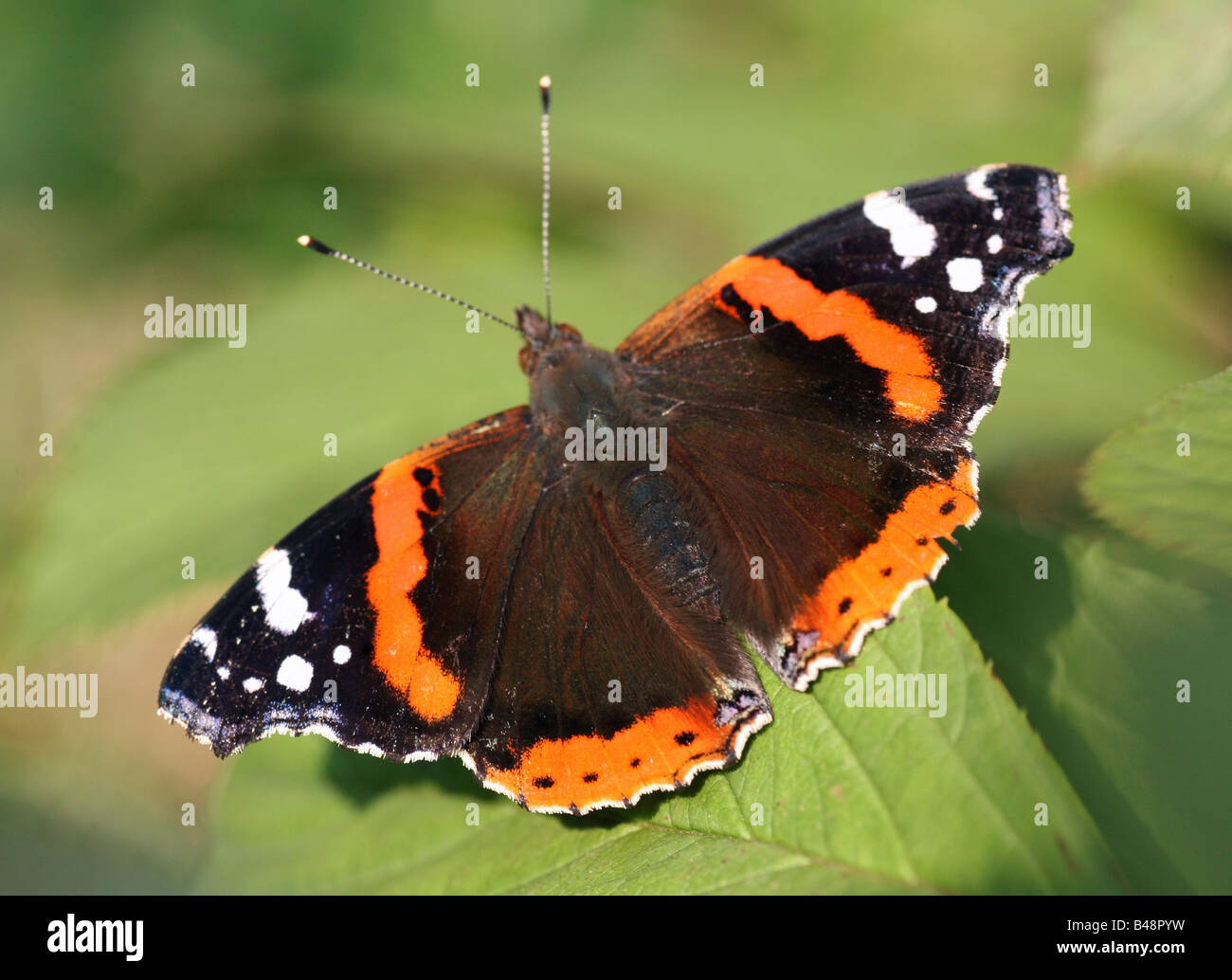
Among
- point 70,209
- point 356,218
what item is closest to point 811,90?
point 356,218

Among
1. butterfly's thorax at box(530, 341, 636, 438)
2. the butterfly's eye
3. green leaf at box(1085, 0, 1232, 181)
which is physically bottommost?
the butterfly's eye

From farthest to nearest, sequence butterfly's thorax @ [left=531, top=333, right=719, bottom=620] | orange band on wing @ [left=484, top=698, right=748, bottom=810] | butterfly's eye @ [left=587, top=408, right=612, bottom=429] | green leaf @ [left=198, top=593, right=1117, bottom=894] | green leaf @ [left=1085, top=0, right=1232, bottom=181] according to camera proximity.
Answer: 1. green leaf @ [left=1085, top=0, right=1232, bottom=181]
2. butterfly's eye @ [left=587, top=408, right=612, bottom=429]
3. butterfly's thorax @ [left=531, top=333, right=719, bottom=620]
4. orange band on wing @ [left=484, top=698, right=748, bottom=810]
5. green leaf @ [left=198, top=593, right=1117, bottom=894]

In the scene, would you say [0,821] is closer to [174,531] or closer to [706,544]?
[174,531]

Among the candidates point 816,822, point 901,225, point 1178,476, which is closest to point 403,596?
point 816,822

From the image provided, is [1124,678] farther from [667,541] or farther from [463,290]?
[463,290]

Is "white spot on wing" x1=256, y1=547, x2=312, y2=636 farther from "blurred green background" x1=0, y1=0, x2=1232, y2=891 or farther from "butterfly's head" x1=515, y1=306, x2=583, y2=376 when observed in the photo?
"butterfly's head" x1=515, y1=306, x2=583, y2=376

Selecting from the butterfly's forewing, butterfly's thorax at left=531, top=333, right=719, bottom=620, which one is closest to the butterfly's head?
butterfly's thorax at left=531, top=333, right=719, bottom=620
